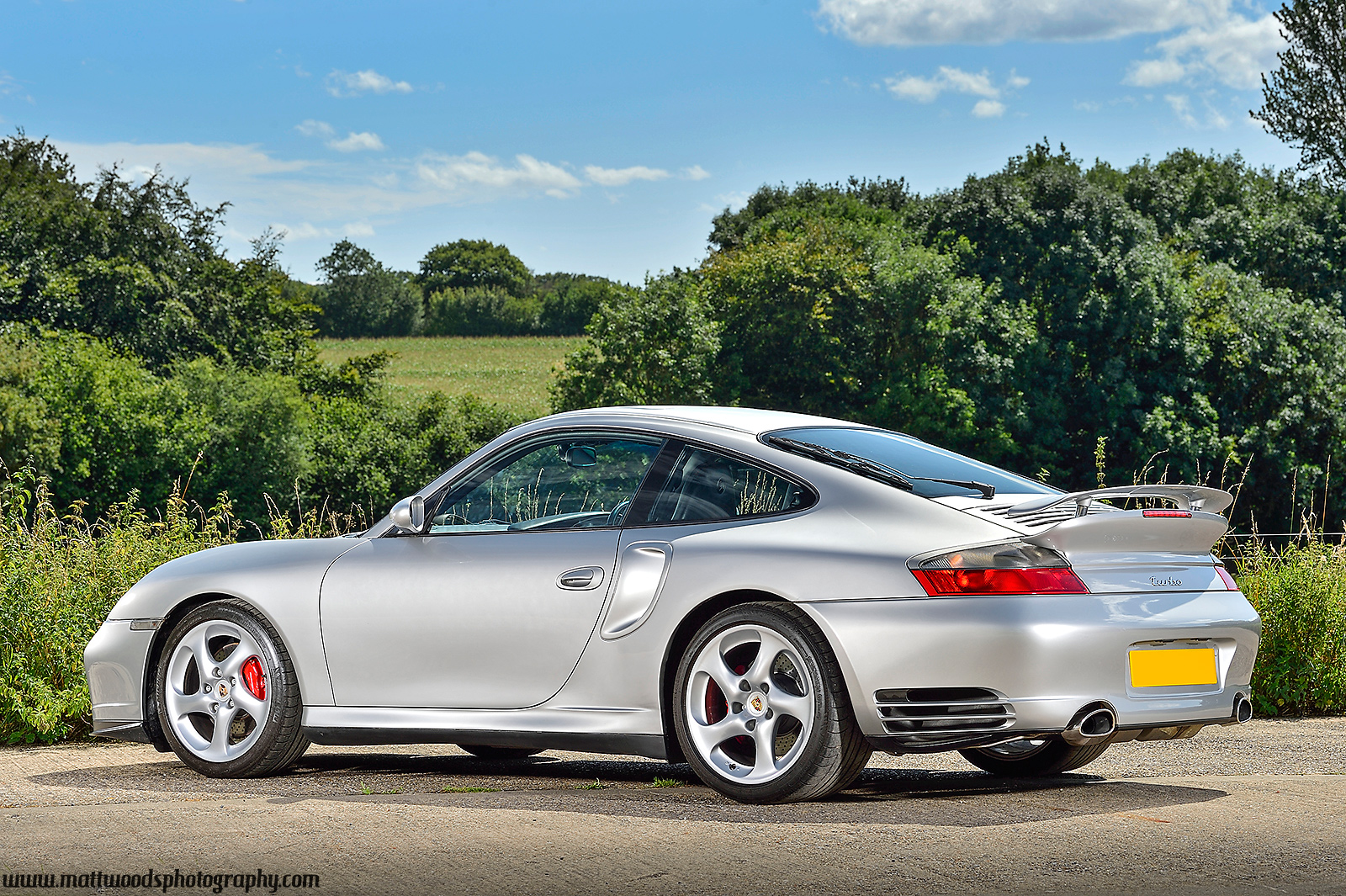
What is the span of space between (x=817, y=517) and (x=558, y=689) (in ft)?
4.05

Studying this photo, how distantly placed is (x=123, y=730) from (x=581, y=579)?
2.48 metres

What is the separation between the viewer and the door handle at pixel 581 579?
550 centimetres

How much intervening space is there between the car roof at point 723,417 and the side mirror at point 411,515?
2.24 ft

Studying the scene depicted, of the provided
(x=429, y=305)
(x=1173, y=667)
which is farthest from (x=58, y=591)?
→ (x=429, y=305)

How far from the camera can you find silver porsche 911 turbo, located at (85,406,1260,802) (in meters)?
4.91

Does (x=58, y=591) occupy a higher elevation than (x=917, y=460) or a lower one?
lower

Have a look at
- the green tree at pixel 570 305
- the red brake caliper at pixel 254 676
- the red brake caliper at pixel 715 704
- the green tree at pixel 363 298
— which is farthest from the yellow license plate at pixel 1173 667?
the green tree at pixel 363 298

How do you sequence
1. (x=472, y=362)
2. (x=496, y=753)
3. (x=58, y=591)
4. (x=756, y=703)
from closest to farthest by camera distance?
(x=756, y=703)
(x=496, y=753)
(x=58, y=591)
(x=472, y=362)

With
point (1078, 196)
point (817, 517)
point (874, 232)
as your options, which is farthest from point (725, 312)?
point (817, 517)

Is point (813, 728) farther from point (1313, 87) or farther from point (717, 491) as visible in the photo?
point (1313, 87)

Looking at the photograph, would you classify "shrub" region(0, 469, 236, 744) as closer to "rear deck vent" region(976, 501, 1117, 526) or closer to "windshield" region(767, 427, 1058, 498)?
"windshield" region(767, 427, 1058, 498)

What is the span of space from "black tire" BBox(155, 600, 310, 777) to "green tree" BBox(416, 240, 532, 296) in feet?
386

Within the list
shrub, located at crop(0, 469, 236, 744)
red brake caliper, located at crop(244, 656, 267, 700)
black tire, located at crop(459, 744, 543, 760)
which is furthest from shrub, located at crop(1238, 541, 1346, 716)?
shrub, located at crop(0, 469, 236, 744)

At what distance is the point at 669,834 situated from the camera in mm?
4609
